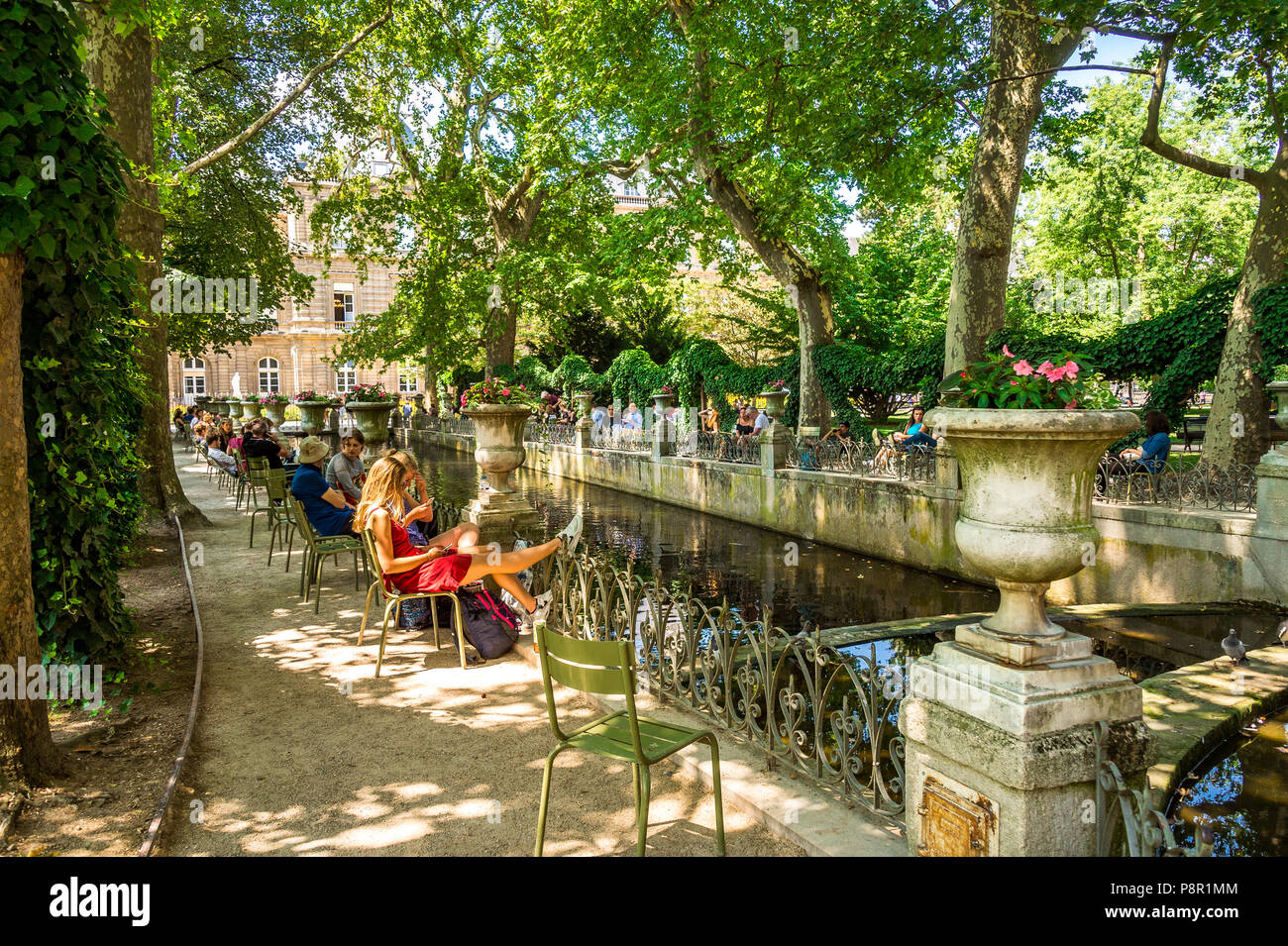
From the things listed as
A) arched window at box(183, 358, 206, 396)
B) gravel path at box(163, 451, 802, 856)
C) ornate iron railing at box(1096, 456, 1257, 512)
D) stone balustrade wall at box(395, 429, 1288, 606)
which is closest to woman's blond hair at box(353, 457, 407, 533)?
gravel path at box(163, 451, 802, 856)

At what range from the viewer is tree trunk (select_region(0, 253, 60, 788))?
3.58 m

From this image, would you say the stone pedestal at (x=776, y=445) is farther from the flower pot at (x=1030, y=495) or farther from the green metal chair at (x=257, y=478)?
the flower pot at (x=1030, y=495)

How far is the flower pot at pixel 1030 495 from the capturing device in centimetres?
283

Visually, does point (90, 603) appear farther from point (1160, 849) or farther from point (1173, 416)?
point (1173, 416)

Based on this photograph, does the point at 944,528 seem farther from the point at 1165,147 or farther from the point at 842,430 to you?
the point at 1165,147

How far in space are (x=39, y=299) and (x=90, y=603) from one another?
6.13 ft

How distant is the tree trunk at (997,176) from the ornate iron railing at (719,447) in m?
4.59

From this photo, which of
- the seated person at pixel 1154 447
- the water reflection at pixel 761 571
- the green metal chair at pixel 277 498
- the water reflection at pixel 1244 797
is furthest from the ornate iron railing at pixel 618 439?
the water reflection at pixel 1244 797

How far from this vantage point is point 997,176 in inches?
466

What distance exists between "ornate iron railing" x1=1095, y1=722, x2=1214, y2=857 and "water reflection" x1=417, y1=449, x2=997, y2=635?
437 centimetres

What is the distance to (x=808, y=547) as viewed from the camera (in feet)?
44.3

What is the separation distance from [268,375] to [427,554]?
2172 inches

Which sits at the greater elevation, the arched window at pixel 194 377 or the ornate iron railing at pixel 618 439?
the arched window at pixel 194 377
